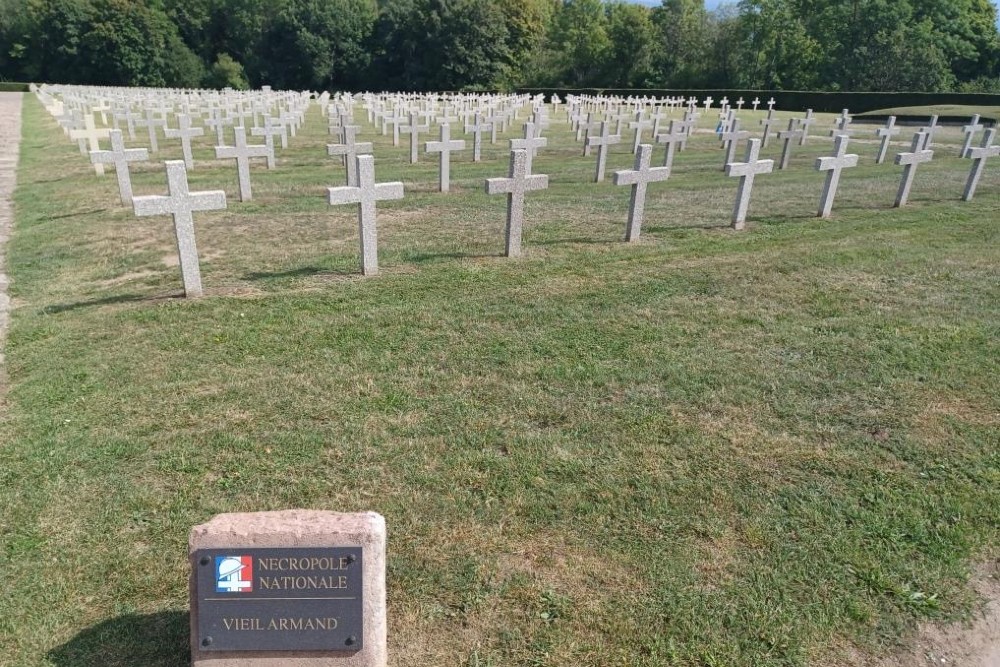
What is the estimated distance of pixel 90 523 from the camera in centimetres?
311

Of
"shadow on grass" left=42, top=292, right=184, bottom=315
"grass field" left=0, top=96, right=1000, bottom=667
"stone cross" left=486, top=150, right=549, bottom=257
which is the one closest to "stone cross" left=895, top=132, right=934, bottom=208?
"grass field" left=0, top=96, right=1000, bottom=667

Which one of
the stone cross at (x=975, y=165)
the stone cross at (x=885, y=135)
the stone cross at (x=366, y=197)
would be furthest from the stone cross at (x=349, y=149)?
the stone cross at (x=885, y=135)

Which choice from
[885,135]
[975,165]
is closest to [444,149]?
[975,165]

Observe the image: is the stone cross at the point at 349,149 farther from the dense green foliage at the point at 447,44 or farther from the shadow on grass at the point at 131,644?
the dense green foliage at the point at 447,44

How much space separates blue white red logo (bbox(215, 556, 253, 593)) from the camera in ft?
7.13

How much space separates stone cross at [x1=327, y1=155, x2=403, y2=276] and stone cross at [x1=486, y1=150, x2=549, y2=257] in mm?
1192

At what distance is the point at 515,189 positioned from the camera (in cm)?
739

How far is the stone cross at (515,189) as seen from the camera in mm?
7340

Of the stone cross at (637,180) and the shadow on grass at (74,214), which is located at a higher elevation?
the stone cross at (637,180)

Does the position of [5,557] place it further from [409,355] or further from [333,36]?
[333,36]

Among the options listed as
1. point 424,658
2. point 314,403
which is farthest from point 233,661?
point 314,403

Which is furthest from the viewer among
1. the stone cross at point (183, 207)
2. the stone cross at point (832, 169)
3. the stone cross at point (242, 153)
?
the stone cross at point (242, 153)

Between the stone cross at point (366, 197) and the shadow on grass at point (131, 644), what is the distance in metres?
4.47

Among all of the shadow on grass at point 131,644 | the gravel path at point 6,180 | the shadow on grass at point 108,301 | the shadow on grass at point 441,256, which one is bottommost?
the gravel path at point 6,180
